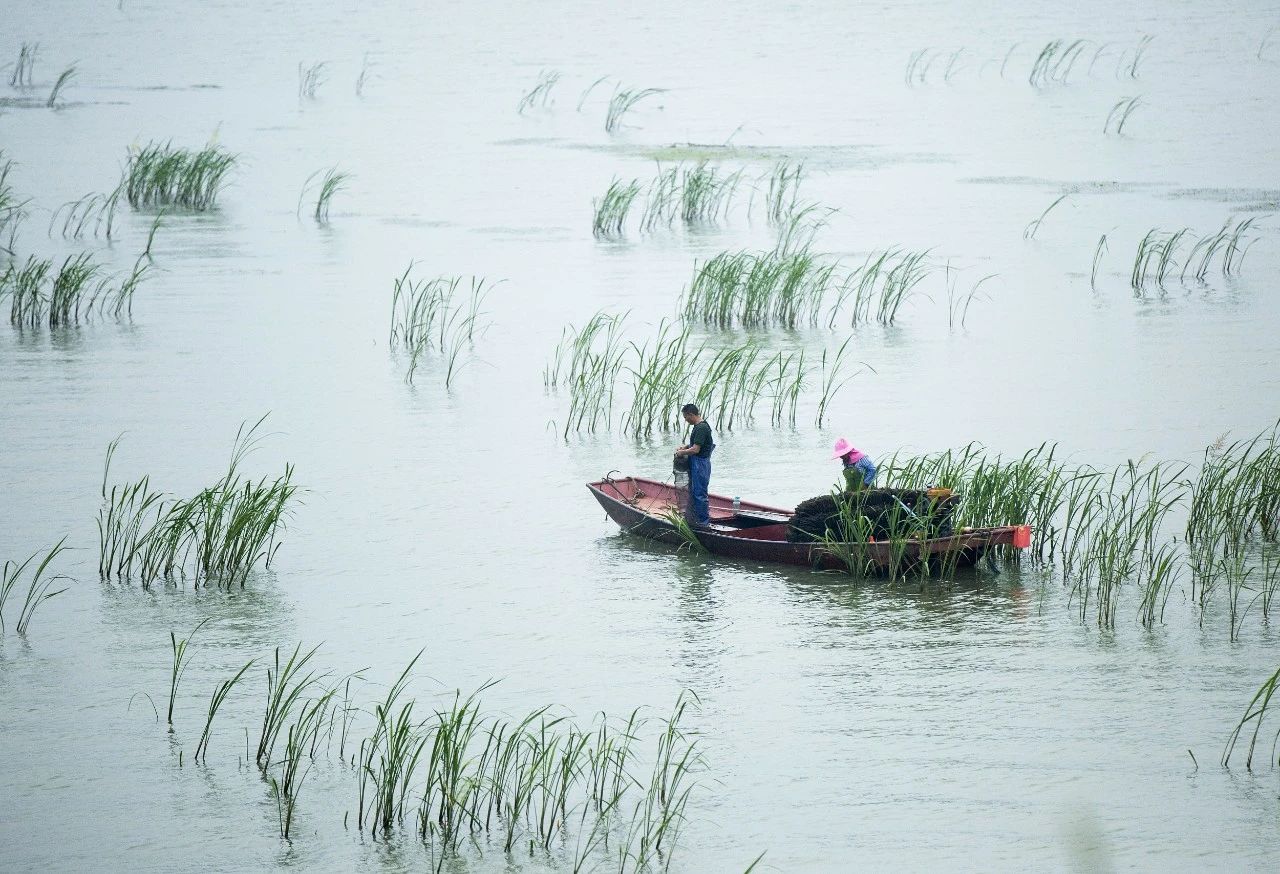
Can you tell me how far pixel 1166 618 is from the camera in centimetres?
1203

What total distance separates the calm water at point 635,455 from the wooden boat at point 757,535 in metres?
0.24

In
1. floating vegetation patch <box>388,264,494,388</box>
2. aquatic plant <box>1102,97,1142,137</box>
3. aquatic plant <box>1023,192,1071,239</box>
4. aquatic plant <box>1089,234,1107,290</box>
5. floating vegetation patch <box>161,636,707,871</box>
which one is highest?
aquatic plant <box>1102,97,1142,137</box>

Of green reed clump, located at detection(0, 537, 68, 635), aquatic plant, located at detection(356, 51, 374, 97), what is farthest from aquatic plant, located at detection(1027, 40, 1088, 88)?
green reed clump, located at detection(0, 537, 68, 635)

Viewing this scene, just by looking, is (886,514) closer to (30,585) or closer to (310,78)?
(30,585)

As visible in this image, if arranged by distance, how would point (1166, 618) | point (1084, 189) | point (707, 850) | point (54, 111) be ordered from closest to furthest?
point (707, 850)
point (1166, 618)
point (1084, 189)
point (54, 111)

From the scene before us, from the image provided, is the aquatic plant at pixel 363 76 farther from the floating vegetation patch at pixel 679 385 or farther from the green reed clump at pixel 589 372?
the floating vegetation patch at pixel 679 385

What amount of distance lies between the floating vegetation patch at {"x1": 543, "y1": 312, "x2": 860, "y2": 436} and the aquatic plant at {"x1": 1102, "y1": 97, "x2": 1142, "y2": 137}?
18123 millimetres

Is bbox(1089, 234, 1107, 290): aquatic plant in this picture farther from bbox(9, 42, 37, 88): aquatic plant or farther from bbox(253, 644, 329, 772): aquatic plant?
bbox(9, 42, 37, 88): aquatic plant

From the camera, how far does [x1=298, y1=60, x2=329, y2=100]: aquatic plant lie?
151ft

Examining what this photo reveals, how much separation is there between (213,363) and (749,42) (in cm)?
3694

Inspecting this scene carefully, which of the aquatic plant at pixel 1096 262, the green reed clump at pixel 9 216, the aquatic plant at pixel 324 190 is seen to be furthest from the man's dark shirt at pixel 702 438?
the aquatic plant at pixel 324 190

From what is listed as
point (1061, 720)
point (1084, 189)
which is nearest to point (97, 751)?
point (1061, 720)

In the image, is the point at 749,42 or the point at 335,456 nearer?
the point at 335,456

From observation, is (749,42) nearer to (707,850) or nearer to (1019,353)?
(1019,353)
